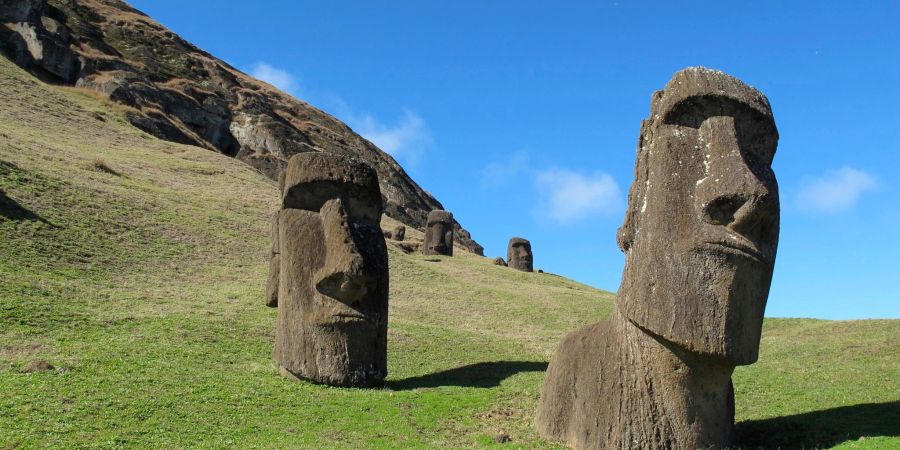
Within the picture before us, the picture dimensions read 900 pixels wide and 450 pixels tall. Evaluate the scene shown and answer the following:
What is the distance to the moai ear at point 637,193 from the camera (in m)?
10.0

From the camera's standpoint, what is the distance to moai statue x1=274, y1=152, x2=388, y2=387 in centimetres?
1509

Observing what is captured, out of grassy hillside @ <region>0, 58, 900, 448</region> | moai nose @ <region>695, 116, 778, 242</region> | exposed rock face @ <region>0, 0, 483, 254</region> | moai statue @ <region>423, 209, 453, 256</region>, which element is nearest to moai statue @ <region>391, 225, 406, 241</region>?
moai statue @ <region>423, 209, 453, 256</region>

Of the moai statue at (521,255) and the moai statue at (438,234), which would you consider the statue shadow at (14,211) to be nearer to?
the moai statue at (438,234)

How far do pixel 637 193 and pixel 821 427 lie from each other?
421 centimetres

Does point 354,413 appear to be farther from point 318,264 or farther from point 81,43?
point 81,43

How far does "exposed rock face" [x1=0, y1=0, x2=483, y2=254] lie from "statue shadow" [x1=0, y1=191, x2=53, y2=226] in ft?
125

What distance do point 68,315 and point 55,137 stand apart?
1293 inches

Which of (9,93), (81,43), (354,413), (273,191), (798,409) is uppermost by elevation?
(81,43)

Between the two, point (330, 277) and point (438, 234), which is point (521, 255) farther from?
point (330, 277)

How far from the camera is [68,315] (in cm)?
1897

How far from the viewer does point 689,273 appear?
9203mm

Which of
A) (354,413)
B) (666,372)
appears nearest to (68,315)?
(354,413)

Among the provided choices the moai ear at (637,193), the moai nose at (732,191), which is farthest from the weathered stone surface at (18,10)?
the moai nose at (732,191)

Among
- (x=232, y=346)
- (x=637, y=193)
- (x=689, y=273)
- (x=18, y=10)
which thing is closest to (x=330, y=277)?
(x=232, y=346)
